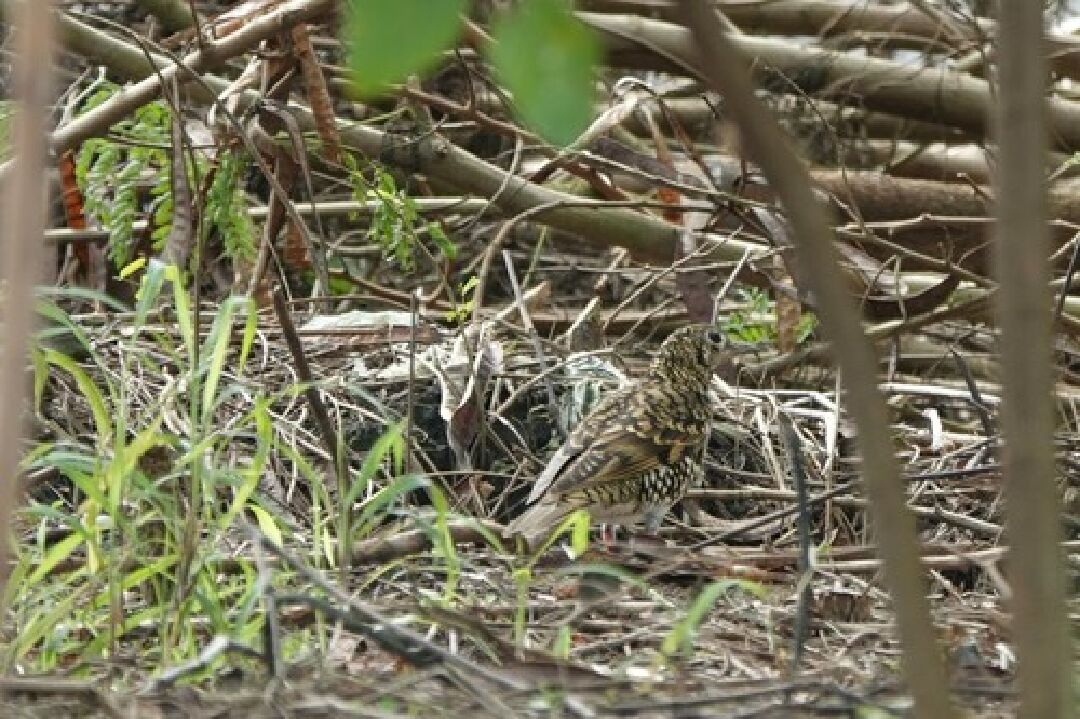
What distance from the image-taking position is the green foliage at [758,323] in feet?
23.2

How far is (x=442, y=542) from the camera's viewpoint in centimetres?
401

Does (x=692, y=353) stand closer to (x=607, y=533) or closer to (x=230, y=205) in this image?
(x=607, y=533)

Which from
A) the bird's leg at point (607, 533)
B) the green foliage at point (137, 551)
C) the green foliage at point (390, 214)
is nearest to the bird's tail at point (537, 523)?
the bird's leg at point (607, 533)

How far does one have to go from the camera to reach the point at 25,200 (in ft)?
6.77

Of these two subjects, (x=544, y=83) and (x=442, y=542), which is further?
(x=442, y=542)

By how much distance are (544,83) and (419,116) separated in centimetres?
525

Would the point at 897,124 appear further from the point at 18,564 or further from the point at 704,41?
the point at 704,41

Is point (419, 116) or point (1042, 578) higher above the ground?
point (419, 116)

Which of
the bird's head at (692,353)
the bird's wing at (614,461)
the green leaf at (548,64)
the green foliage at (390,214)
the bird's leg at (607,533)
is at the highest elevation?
the green leaf at (548,64)

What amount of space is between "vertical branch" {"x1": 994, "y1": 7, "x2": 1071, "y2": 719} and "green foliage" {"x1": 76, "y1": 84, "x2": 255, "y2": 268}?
4036 mm

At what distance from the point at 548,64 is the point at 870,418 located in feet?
2.70

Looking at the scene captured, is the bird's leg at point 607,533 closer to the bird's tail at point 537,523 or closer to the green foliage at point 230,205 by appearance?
the bird's tail at point 537,523

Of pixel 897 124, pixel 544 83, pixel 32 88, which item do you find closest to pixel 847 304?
pixel 544 83

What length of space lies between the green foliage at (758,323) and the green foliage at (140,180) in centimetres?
191
